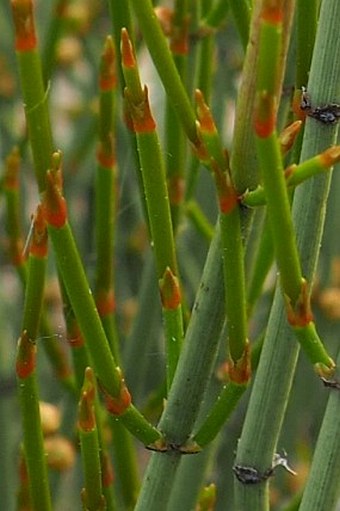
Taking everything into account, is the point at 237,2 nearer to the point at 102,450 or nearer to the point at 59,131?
the point at 102,450

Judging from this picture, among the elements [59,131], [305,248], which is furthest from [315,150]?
[59,131]

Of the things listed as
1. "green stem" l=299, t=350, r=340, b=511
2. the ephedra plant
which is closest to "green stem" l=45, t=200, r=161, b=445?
the ephedra plant

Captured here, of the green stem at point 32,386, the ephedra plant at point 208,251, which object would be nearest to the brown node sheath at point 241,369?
the ephedra plant at point 208,251

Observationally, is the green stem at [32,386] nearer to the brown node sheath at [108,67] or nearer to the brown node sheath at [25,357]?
the brown node sheath at [25,357]

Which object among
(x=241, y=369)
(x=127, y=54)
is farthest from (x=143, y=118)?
(x=241, y=369)

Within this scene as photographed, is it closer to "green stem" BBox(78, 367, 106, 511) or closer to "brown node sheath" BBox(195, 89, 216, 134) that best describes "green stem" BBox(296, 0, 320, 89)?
"brown node sheath" BBox(195, 89, 216, 134)

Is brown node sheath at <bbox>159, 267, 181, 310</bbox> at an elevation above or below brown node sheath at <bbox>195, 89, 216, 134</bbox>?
below

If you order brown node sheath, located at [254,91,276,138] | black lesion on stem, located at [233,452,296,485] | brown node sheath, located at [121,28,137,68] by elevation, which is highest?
brown node sheath, located at [121,28,137,68]

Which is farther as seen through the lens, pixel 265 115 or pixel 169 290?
pixel 169 290

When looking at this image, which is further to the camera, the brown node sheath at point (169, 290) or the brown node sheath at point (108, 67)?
the brown node sheath at point (108, 67)

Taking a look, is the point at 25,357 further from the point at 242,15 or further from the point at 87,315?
the point at 242,15

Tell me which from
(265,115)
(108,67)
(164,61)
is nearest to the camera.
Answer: (265,115)
